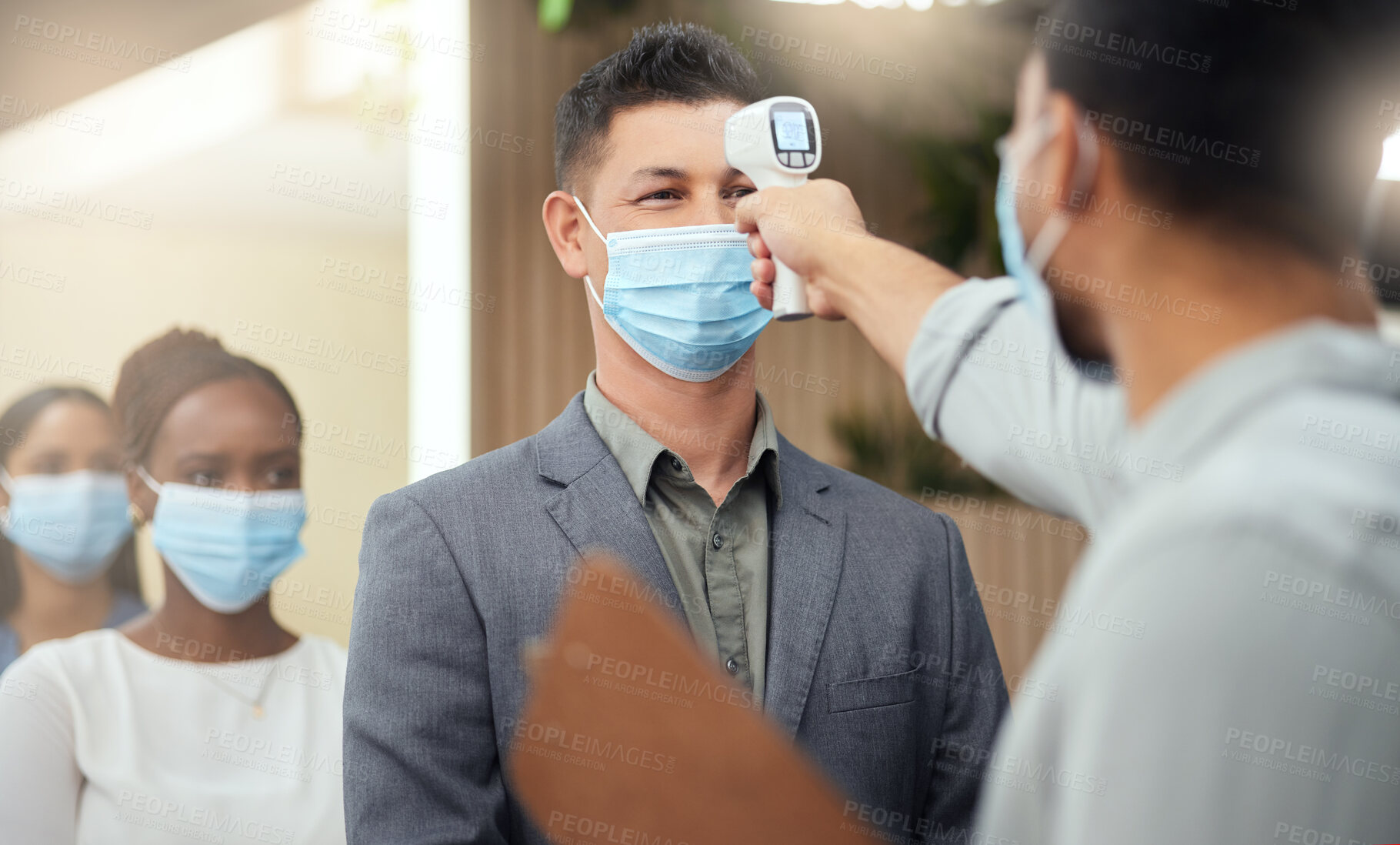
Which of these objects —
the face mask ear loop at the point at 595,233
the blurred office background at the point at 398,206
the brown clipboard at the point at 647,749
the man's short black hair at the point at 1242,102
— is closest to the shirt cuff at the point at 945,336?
the man's short black hair at the point at 1242,102

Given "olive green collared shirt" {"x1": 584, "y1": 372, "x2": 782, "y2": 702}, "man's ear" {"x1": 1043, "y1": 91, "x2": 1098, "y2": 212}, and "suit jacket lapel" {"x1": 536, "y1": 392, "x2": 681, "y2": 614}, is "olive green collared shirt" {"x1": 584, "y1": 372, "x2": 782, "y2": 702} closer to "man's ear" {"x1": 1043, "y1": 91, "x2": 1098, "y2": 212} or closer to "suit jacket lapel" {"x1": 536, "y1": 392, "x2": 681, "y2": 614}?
"suit jacket lapel" {"x1": 536, "y1": 392, "x2": 681, "y2": 614}

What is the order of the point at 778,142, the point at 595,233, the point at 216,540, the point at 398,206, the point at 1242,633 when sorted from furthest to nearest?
1. the point at 398,206
2. the point at 216,540
3. the point at 595,233
4. the point at 778,142
5. the point at 1242,633

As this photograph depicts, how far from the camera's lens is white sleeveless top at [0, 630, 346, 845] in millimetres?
1925

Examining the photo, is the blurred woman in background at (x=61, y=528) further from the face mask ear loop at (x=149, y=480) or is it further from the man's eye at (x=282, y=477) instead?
the man's eye at (x=282, y=477)

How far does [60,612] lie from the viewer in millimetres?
2209

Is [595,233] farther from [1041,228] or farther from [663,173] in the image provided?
[1041,228]

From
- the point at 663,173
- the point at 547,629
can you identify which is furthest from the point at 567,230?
the point at 547,629

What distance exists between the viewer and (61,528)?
2221 millimetres

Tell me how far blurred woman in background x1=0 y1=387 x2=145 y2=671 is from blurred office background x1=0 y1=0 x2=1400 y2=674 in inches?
3.5

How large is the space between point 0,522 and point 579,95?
5.23 ft

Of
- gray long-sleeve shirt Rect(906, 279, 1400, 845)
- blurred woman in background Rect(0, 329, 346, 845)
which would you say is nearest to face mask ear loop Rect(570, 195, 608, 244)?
blurred woman in background Rect(0, 329, 346, 845)

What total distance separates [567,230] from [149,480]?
1.19 m

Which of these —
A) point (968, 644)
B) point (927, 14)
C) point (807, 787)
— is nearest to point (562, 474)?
point (968, 644)

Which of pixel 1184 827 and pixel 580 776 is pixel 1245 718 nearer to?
pixel 1184 827
